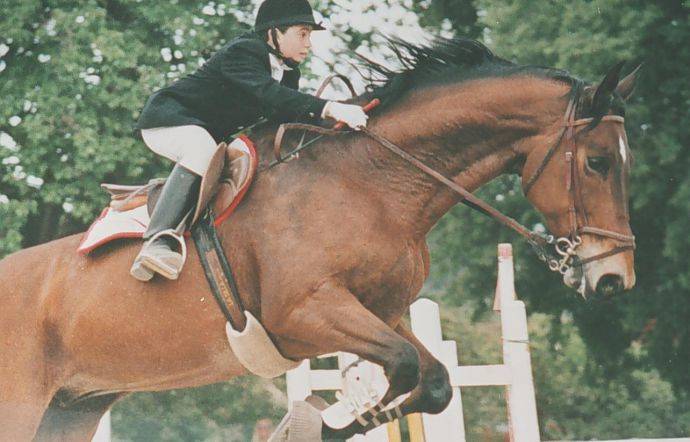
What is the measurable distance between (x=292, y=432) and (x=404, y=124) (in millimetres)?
1605

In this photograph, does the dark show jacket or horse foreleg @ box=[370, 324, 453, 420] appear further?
horse foreleg @ box=[370, 324, 453, 420]

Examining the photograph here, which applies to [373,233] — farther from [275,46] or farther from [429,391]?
[275,46]

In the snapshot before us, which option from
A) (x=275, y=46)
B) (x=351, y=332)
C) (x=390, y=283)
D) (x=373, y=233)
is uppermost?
(x=275, y=46)

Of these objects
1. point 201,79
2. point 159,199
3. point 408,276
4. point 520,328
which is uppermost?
point 201,79

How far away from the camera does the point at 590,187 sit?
4930 mm

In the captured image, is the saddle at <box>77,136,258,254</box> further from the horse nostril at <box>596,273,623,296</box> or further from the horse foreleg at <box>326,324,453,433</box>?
the horse nostril at <box>596,273,623,296</box>

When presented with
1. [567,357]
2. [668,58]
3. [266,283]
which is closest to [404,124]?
[266,283]

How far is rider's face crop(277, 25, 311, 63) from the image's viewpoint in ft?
17.7

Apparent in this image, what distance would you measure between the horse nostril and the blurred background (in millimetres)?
8807

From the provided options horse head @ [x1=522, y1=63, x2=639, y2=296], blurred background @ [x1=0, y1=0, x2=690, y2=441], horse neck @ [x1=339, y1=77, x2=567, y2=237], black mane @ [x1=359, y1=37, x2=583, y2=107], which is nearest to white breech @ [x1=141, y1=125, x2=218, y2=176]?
horse neck @ [x1=339, y1=77, x2=567, y2=237]

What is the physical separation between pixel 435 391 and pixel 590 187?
4.13ft

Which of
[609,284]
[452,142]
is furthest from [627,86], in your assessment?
[609,284]

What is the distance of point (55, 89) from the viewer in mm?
15016

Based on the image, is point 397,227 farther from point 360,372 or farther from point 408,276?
point 360,372
